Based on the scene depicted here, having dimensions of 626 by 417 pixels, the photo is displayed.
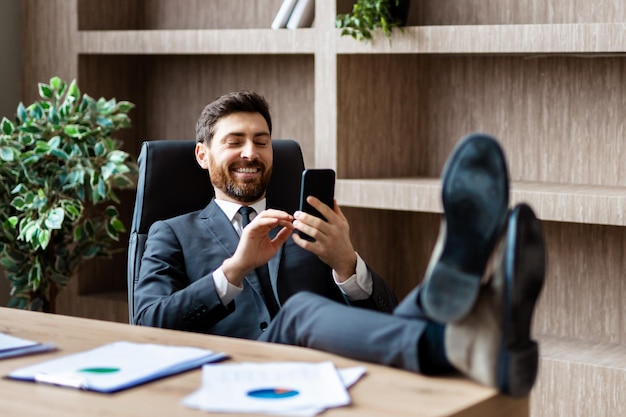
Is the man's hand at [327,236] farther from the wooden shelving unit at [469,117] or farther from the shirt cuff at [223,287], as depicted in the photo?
the wooden shelving unit at [469,117]

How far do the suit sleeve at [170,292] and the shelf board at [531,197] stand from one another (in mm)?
685

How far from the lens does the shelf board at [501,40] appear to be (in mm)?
2785

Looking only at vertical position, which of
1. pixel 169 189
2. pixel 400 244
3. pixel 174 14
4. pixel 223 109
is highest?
pixel 174 14

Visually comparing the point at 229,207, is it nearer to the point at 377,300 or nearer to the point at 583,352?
the point at 377,300

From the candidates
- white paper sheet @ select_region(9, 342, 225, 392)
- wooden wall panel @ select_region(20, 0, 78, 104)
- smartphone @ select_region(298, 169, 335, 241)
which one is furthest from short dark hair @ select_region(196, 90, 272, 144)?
wooden wall panel @ select_region(20, 0, 78, 104)

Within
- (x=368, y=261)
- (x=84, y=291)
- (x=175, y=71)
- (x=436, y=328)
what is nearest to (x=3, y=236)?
(x=84, y=291)

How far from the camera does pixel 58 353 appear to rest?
5.55 feet

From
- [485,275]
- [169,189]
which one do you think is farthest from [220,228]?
[485,275]

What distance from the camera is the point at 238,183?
2.44 m

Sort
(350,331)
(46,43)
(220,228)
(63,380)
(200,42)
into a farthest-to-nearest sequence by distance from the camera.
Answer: (46,43), (200,42), (220,228), (350,331), (63,380)

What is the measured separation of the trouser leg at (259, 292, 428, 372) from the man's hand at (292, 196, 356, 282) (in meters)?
0.46

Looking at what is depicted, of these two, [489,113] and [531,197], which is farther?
[489,113]

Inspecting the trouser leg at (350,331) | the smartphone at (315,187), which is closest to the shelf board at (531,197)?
the smartphone at (315,187)

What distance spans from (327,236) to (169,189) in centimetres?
48
